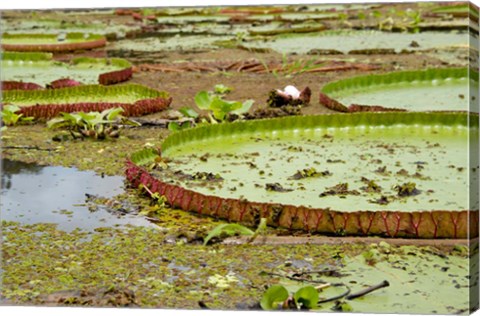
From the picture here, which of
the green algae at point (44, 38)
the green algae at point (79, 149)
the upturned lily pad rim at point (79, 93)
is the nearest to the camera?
the green algae at point (79, 149)

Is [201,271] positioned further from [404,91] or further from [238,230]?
[404,91]

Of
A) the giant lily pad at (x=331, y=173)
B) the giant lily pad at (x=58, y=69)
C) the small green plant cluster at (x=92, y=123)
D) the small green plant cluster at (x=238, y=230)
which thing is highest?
the giant lily pad at (x=58, y=69)

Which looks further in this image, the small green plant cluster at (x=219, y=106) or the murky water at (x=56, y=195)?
the small green plant cluster at (x=219, y=106)

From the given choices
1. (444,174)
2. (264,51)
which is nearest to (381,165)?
(444,174)

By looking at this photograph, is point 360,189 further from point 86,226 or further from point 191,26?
point 191,26

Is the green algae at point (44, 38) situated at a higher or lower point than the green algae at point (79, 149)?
higher

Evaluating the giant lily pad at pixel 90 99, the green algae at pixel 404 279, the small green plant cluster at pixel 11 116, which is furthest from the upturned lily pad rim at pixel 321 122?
the green algae at pixel 404 279

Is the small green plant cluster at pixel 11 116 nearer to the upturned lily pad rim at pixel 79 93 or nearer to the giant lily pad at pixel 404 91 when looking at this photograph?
the upturned lily pad rim at pixel 79 93
